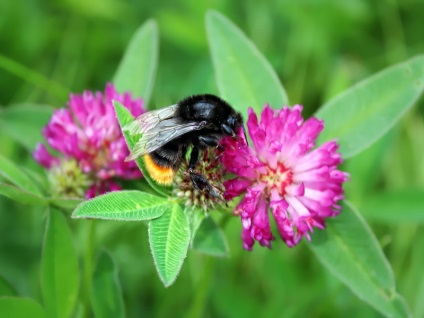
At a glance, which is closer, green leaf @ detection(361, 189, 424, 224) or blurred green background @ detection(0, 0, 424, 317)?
green leaf @ detection(361, 189, 424, 224)

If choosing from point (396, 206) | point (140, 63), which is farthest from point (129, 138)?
point (396, 206)

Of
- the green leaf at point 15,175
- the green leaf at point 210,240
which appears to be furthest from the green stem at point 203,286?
the green leaf at point 15,175

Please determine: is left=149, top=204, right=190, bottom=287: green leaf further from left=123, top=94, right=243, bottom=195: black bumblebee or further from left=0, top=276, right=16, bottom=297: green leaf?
left=0, top=276, right=16, bottom=297: green leaf

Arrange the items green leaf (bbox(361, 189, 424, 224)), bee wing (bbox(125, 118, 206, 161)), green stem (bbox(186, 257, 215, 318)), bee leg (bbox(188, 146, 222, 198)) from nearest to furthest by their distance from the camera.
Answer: bee wing (bbox(125, 118, 206, 161)) < bee leg (bbox(188, 146, 222, 198)) < green stem (bbox(186, 257, 215, 318)) < green leaf (bbox(361, 189, 424, 224))

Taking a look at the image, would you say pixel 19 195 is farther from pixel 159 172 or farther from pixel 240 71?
pixel 240 71

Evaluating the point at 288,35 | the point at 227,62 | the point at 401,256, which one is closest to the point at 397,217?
the point at 401,256

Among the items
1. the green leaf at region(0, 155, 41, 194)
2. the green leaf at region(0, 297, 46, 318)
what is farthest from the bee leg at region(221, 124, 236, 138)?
the green leaf at region(0, 297, 46, 318)
